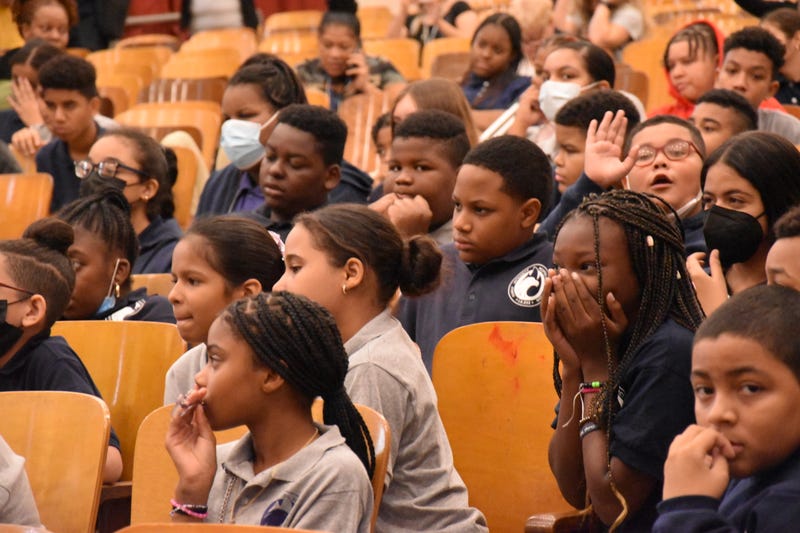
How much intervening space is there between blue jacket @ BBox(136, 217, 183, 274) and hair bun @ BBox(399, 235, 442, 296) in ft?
6.09

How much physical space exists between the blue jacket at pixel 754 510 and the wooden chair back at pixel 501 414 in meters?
0.95

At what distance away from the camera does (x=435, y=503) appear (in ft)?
8.75

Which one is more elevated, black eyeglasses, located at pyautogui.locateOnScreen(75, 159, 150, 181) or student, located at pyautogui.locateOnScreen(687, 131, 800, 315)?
student, located at pyautogui.locateOnScreen(687, 131, 800, 315)

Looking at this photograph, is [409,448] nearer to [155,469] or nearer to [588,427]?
[588,427]

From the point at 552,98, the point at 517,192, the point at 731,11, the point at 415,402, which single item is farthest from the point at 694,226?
the point at 731,11

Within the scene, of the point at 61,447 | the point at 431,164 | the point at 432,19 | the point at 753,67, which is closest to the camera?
the point at 61,447

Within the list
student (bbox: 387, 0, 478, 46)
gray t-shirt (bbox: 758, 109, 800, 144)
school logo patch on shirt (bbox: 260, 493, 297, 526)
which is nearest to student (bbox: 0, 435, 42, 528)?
school logo patch on shirt (bbox: 260, 493, 297, 526)

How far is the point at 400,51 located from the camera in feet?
27.8

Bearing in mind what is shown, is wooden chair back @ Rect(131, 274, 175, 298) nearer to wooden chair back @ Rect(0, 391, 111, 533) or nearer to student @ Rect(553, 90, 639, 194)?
wooden chair back @ Rect(0, 391, 111, 533)

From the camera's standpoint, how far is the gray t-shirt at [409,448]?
265 cm

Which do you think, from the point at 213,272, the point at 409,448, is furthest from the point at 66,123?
the point at 409,448

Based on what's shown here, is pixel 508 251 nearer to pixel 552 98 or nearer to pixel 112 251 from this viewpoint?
pixel 112 251

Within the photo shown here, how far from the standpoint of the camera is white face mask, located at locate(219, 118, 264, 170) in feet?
16.9

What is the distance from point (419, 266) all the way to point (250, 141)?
242cm
